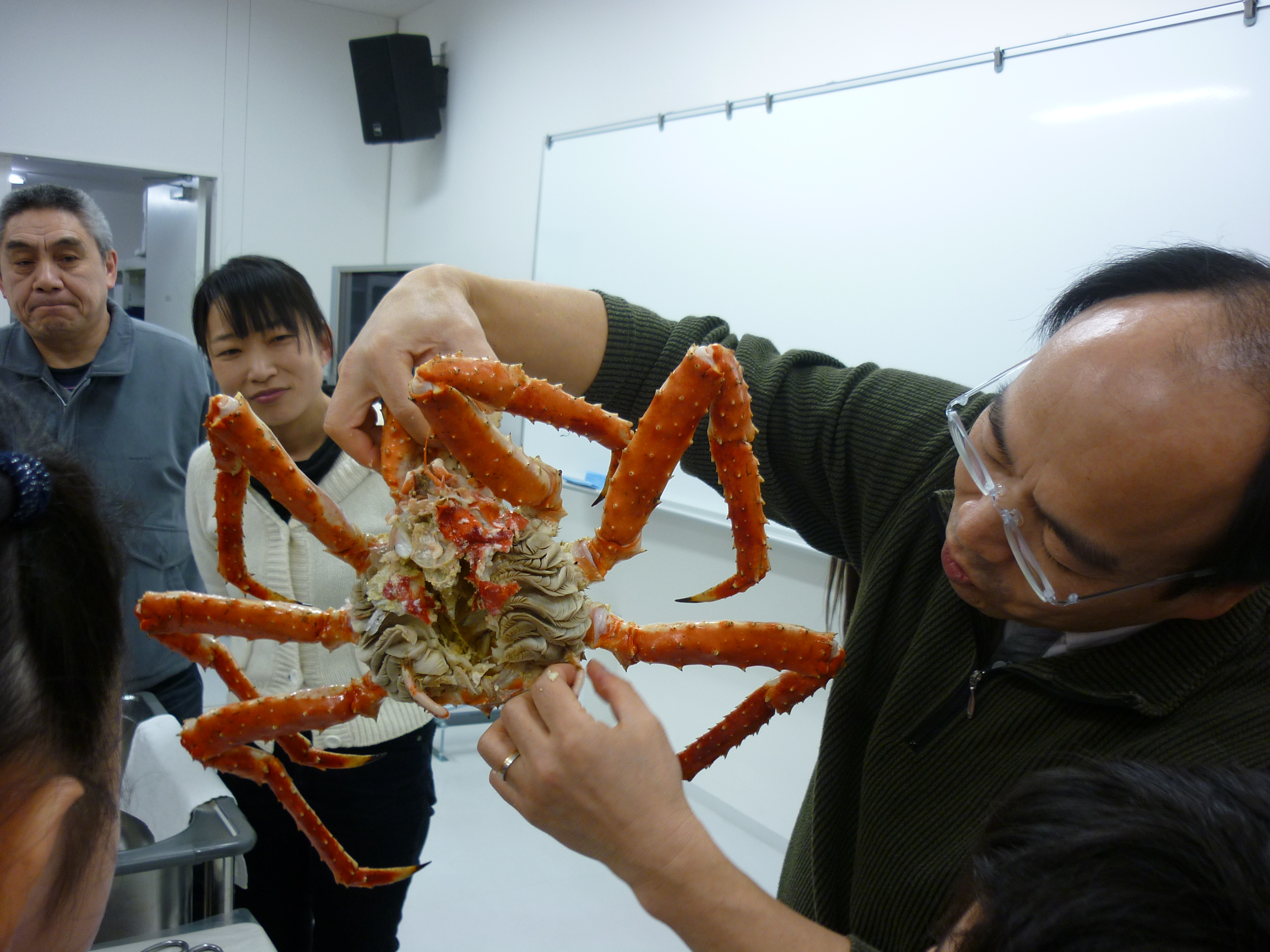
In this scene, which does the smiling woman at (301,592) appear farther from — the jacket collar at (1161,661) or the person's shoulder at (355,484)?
the jacket collar at (1161,661)

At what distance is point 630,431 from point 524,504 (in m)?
0.15

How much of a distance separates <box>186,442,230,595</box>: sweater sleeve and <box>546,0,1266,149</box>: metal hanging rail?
7.21ft

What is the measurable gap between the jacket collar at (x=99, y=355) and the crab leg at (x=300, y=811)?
60.4 inches

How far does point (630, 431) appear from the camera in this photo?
105cm

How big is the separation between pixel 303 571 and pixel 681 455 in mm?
927

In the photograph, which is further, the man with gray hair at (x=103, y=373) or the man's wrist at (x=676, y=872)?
the man with gray hair at (x=103, y=373)

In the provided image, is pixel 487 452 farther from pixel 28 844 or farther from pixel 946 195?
pixel 946 195

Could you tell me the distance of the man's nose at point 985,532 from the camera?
882 millimetres

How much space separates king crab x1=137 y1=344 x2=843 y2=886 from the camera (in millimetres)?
961

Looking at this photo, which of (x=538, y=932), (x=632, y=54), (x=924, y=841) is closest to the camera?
(x=924, y=841)

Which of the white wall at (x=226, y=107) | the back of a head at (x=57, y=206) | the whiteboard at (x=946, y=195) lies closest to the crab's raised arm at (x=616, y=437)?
the whiteboard at (x=946, y=195)

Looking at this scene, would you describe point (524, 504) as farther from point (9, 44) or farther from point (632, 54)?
point (9, 44)

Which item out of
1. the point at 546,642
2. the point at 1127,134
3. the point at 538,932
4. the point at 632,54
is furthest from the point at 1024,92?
the point at 538,932

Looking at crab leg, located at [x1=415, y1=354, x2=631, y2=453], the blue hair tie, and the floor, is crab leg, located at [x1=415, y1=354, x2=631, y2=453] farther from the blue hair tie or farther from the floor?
the floor
